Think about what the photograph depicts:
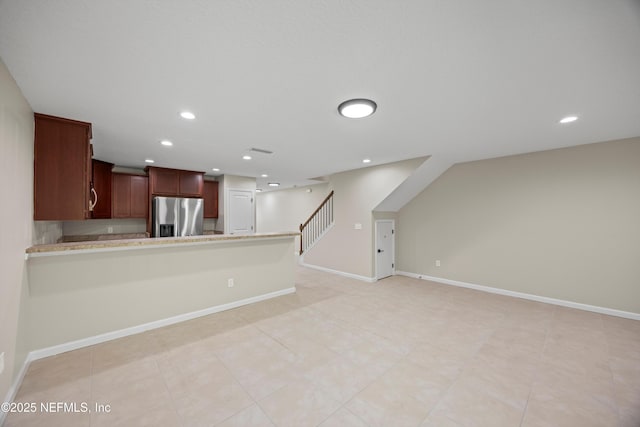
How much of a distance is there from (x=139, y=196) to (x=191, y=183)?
105cm

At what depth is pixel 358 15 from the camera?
4.23ft

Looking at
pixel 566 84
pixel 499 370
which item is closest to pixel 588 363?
pixel 499 370

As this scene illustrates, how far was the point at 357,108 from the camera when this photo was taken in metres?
2.31

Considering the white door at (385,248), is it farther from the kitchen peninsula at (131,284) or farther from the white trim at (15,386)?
the white trim at (15,386)

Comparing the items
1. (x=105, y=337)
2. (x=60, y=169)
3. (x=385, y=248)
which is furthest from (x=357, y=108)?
(x=385, y=248)

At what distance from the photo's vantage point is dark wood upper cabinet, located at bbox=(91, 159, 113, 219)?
14.6 feet

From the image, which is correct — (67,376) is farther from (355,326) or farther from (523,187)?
(523,187)

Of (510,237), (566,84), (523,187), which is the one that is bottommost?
(510,237)

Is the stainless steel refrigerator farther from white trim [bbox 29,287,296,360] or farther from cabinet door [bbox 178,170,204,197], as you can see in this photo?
white trim [bbox 29,287,296,360]

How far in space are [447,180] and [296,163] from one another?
10.7 feet

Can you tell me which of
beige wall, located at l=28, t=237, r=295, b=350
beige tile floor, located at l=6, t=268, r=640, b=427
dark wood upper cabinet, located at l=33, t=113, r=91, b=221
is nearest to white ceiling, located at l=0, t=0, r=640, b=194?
dark wood upper cabinet, located at l=33, t=113, r=91, b=221

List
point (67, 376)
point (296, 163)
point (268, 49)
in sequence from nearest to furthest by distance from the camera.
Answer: point (268, 49) < point (67, 376) < point (296, 163)

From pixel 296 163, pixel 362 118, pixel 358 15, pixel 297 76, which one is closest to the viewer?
pixel 358 15

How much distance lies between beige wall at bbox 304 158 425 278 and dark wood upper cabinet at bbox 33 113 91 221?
4.43m
